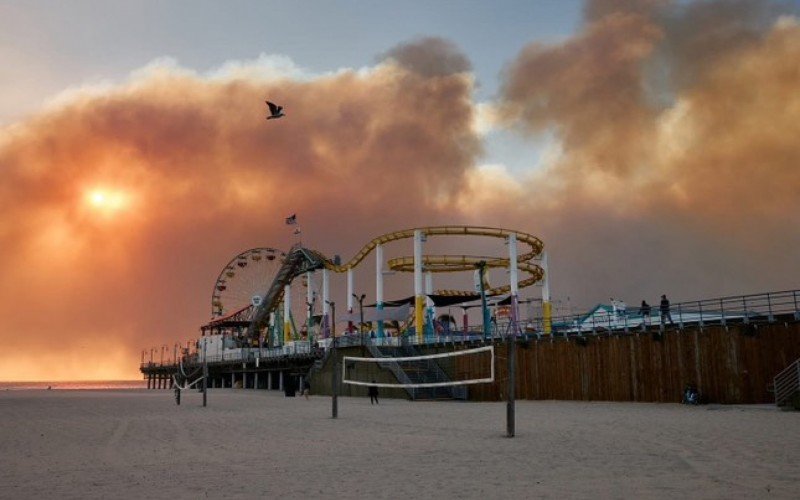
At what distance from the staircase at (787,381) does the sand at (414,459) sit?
5.24m

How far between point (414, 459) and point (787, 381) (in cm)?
2417

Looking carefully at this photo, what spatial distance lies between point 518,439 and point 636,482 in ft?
24.0

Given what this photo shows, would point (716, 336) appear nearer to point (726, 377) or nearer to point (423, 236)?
point (726, 377)

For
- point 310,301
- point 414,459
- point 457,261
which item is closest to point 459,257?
point 457,261

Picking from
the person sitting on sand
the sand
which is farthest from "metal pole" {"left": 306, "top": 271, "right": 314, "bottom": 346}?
the sand

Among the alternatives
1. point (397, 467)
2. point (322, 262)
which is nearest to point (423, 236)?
point (322, 262)

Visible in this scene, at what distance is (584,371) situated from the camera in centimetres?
4050

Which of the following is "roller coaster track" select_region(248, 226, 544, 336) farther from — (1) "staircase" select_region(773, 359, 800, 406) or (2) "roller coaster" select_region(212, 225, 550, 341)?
(1) "staircase" select_region(773, 359, 800, 406)

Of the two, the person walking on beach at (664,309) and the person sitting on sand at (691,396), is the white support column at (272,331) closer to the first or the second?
the person walking on beach at (664,309)

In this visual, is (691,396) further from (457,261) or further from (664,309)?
(457,261)

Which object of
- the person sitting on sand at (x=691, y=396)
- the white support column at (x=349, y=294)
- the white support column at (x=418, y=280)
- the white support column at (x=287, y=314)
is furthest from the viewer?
the white support column at (x=287, y=314)

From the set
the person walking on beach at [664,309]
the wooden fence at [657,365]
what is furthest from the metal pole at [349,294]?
the person walking on beach at [664,309]

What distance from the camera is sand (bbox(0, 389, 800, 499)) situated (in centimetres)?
1051

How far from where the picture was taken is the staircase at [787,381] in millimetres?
29311
